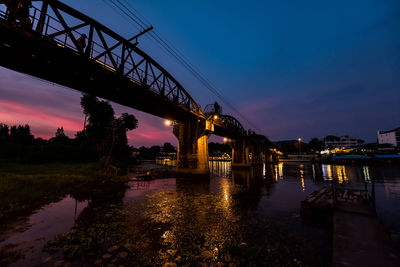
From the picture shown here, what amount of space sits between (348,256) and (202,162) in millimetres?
24973

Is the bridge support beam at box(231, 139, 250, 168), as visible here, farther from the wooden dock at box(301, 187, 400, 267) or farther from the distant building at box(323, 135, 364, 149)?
the distant building at box(323, 135, 364, 149)

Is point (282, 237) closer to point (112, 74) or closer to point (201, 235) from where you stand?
point (201, 235)

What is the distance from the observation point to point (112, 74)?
52.5 feet

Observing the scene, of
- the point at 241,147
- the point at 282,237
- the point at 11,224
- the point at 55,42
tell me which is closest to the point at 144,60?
the point at 55,42

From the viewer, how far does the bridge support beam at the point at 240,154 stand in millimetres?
53188

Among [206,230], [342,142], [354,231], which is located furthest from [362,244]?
[342,142]

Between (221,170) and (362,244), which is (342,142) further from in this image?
(362,244)

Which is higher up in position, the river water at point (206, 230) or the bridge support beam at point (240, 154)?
the bridge support beam at point (240, 154)

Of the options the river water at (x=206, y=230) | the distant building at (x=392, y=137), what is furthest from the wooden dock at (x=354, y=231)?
the distant building at (x=392, y=137)

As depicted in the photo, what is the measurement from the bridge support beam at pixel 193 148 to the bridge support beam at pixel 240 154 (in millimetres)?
27324

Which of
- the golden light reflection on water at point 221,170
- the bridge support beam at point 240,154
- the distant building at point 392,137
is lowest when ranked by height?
the golden light reflection on water at point 221,170

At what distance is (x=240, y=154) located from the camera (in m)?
55.4

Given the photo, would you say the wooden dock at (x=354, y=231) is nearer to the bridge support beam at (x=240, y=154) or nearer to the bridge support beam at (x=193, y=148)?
the bridge support beam at (x=193, y=148)

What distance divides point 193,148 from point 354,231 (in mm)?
24719
